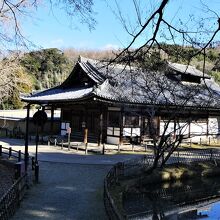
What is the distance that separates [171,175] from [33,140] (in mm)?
15647

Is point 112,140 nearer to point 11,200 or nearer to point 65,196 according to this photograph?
point 65,196

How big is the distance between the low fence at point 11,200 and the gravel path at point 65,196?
0.65 ft

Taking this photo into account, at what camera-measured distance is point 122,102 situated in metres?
24.7

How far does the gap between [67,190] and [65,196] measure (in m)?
0.84

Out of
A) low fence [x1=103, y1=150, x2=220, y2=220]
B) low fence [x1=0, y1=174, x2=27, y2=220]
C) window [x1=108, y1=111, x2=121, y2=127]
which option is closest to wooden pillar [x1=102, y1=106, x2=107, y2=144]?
window [x1=108, y1=111, x2=121, y2=127]

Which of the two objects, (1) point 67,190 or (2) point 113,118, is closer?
(1) point 67,190

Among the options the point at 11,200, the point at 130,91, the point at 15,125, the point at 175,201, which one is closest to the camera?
the point at 11,200

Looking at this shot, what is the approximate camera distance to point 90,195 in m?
11.8

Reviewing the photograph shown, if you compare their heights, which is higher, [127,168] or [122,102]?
[122,102]

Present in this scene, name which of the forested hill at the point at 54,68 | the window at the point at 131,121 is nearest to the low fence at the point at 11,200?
the window at the point at 131,121

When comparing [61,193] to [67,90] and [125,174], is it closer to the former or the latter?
[125,174]

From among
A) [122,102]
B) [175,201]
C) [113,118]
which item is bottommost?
[175,201]

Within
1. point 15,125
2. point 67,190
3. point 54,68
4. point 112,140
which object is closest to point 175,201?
point 67,190

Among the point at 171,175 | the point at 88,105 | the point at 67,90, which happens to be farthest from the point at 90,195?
the point at 67,90
